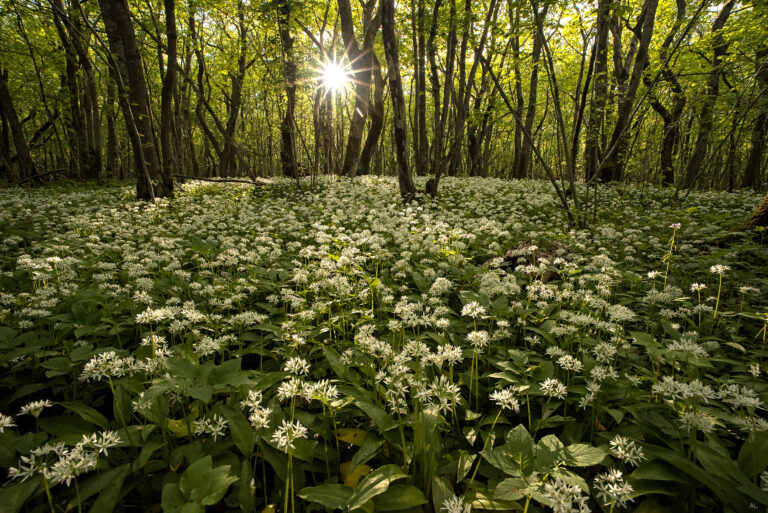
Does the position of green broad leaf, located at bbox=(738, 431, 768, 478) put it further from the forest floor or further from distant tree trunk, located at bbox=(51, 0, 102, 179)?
distant tree trunk, located at bbox=(51, 0, 102, 179)

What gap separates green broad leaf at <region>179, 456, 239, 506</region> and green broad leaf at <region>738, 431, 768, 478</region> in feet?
7.72

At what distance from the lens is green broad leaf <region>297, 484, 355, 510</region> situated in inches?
58.6

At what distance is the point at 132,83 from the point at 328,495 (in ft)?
35.5

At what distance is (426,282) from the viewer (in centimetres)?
418

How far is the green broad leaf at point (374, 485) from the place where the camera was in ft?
4.67

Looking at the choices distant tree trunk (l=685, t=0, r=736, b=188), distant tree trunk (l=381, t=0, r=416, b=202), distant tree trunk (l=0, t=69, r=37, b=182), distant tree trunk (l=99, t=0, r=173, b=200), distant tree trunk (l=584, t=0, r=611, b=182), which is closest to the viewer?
distant tree trunk (l=584, t=0, r=611, b=182)

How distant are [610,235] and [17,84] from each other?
100 feet

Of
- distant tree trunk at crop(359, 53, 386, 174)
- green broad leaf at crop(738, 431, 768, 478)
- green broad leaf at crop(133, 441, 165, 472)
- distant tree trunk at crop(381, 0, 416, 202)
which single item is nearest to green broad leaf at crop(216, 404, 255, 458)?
green broad leaf at crop(133, 441, 165, 472)

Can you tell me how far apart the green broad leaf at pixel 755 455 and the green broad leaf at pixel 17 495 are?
3275 millimetres

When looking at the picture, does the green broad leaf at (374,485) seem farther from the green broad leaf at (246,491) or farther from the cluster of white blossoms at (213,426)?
the cluster of white blossoms at (213,426)

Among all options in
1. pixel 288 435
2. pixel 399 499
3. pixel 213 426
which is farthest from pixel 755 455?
pixel 213 426

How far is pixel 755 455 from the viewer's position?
5.15 feet

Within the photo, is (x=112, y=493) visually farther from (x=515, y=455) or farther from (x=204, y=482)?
(x=515, y=455)

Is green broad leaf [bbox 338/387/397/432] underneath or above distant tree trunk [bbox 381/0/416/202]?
underneath
